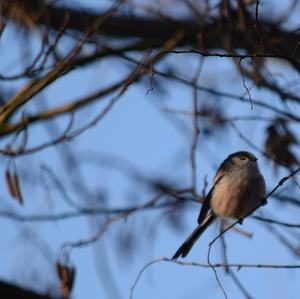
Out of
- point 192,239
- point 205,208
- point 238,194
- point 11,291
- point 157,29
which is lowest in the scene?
point 11,291

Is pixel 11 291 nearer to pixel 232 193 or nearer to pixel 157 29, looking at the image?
pixel 232 193

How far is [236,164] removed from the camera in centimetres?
462

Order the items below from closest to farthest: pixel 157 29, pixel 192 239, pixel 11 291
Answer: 1. pixel 11 291
2. pixel 192 239
3. pixel 157 29

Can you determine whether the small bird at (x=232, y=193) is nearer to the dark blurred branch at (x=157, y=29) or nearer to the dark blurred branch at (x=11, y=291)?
the dark blurred branch at (x=157, y=29)

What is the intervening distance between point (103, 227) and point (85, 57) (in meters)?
1.56

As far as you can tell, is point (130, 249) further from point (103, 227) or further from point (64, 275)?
point (64, 275)

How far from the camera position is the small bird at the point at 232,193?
14.5ft

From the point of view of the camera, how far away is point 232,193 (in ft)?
14.8

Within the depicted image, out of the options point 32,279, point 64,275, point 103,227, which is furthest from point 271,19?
point 64,275

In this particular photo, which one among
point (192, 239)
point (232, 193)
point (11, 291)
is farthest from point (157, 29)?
point (11, 291)

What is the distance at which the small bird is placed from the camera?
14.5ft

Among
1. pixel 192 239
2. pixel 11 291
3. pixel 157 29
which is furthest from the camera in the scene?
pixel 157 29

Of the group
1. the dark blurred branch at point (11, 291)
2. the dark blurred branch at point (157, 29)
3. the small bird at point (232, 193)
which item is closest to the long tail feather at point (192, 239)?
the small bird at point (232, 193)

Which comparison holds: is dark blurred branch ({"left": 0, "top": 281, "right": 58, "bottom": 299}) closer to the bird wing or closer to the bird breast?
the bird wing
